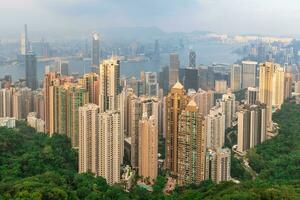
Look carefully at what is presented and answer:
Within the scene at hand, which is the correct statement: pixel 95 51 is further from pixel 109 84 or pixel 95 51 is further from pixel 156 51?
pixel 109 84

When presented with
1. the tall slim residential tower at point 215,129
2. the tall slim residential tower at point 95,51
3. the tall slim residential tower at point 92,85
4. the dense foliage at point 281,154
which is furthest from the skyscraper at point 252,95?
the tall slim residential tower at point 92,85

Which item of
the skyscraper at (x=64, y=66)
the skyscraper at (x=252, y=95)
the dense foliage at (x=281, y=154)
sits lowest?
Answer: the dense foliage at (x=281, y=154)

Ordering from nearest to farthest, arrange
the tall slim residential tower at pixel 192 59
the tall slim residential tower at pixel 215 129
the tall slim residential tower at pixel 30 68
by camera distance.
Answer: the tall slim residential tower at pixel 215 129 < the tall slim residential tower at pixel 30 68 < the tall slim residential tower at pixel 192 59

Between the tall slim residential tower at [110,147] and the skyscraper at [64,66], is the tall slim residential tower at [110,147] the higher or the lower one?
the lower one

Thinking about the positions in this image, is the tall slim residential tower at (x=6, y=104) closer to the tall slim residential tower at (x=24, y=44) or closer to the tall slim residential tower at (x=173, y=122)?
the tall slim residential tower at (x=24, y=44)

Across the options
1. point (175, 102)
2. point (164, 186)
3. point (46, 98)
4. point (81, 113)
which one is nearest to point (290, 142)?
point (175, 102)

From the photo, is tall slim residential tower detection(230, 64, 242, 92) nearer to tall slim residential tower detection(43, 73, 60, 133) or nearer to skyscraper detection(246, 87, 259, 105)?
skyscraper detection(246, 87, 259, 105)

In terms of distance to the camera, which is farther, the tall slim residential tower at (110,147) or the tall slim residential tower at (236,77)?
the tall slim residential tower at (236,77)
